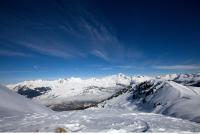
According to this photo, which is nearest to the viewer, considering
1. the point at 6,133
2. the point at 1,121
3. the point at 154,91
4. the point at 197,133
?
the point at 6,133

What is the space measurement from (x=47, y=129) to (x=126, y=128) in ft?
8.23

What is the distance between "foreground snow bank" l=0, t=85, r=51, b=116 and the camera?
28.0 ft

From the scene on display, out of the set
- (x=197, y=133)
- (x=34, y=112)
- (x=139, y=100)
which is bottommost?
(x=197, y=133)

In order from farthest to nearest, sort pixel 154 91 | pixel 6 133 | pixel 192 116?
pixel 154 91, pixel 192 116, pixel 6 133

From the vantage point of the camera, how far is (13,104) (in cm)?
910

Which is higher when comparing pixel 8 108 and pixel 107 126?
pixel 8 108

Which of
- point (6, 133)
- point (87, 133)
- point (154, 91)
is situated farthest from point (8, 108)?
point (154, 91)

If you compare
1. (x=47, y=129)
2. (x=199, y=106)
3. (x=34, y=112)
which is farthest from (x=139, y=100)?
(x=47, y=129)

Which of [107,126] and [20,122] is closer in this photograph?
[107,126]

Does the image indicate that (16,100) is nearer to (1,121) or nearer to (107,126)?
(1,121)

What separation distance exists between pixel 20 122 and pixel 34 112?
1.99 meters

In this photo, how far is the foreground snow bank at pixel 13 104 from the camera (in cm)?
853

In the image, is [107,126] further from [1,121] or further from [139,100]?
[139,100]

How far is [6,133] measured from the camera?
5699 mm
